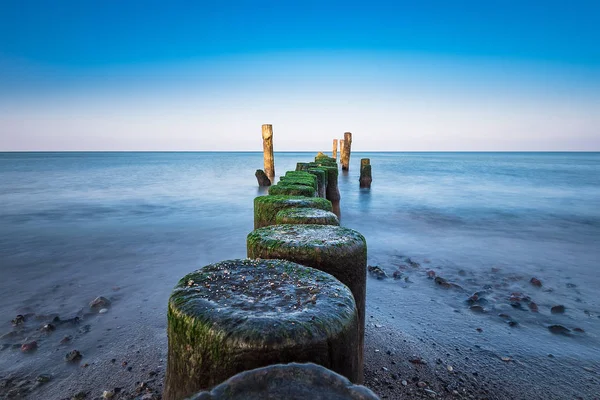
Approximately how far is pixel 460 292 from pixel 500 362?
6.50 ft

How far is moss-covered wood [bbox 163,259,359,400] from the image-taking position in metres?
1.40

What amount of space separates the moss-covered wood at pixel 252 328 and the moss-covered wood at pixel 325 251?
0.47m

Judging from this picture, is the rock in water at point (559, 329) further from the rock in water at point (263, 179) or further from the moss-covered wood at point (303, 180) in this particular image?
the rock in water at point (263, 179)

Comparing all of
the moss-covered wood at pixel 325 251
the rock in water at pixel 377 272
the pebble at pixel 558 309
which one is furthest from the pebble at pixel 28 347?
the pebble at pixel 558 309

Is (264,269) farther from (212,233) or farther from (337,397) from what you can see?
(212,233)

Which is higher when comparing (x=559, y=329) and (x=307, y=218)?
(x=307, y=218)

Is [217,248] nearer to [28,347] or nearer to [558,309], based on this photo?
[28,347]

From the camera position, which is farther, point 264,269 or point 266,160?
point 266,160

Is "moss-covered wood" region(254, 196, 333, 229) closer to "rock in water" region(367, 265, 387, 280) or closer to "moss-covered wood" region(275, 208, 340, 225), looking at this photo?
"moss-covered wood" region(275, 208, 340, 225)

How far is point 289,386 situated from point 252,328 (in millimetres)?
303

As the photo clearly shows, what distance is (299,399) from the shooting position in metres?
1.14

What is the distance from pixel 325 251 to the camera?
240 centimetres

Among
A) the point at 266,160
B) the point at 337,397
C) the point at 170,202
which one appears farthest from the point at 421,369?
the point at 266,160

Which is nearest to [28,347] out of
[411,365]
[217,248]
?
[411,365]
